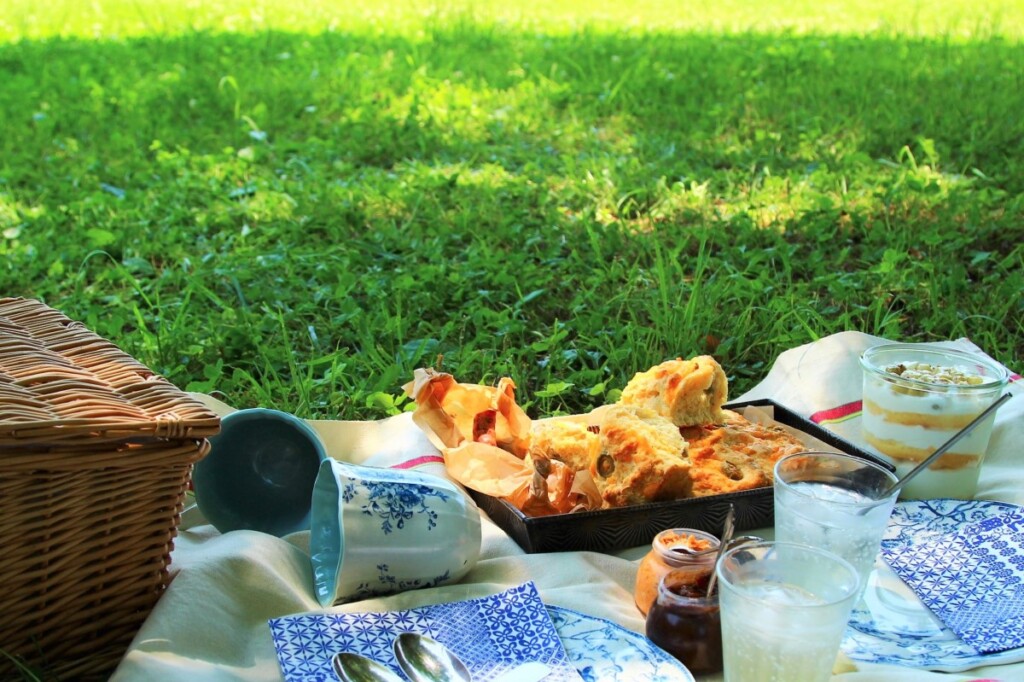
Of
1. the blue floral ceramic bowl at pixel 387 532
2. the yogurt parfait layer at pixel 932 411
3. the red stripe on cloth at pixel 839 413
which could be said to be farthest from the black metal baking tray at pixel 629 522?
the red stripe on cloth at pixel 839 413

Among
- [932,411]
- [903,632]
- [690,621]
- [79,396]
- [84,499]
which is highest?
[79,396]

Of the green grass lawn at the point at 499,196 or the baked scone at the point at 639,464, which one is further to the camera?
the green grass lawn at the point at 499,196

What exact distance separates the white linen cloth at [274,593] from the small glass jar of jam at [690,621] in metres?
0.05

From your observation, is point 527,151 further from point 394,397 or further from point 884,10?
point 884,10

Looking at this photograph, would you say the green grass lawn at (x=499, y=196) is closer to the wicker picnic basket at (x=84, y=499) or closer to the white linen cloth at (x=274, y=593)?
the white linen cloth at (x=274, y=593)

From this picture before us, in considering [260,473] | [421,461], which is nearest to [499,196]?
[421,461]

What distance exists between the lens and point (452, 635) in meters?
1.87

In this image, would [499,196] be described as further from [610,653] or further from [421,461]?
[610,653]

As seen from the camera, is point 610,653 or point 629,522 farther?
point 629,522

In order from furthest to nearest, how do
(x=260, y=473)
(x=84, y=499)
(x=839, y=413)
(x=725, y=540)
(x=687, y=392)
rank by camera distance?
(x=839, y=413) → (x=687, y=392) → (x=260, y=473) → (x=84, y=499) → (x=725, y=540)

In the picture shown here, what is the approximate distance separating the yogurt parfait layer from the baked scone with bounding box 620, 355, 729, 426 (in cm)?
34

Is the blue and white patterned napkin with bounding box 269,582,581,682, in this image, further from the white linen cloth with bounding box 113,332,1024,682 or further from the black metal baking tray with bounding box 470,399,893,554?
the black metal baking tray with bounding box 470,399,893,554

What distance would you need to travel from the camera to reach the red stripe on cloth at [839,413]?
2.81 meters

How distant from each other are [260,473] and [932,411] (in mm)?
1459
